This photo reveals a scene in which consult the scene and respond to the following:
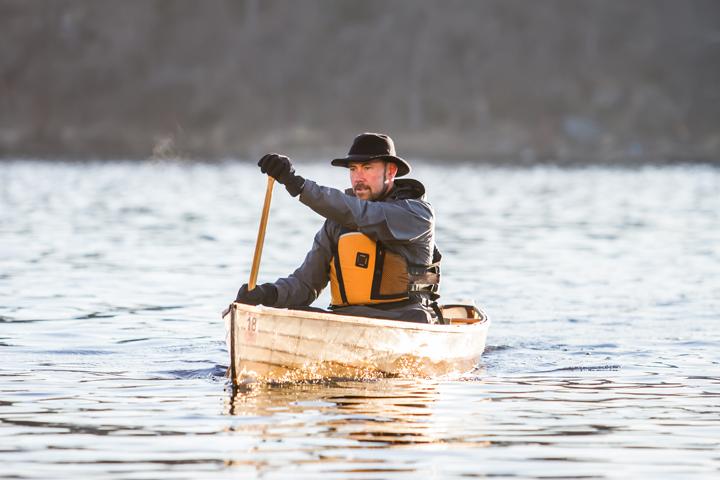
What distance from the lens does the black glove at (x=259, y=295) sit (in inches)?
448

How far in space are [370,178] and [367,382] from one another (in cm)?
164

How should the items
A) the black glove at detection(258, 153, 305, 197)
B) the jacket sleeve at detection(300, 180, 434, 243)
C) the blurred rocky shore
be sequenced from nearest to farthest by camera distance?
the black glove at detection(258, 153, 305, 197) → the jacket sleeve at detection(300, 180, 434, 243) → the blurred rocky shore

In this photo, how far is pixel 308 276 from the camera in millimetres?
11953

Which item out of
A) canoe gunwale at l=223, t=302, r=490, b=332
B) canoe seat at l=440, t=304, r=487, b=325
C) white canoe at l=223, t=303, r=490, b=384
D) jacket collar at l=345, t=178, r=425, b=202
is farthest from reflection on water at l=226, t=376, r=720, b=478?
canoe seat at l=440, t=304, r=487, b=325

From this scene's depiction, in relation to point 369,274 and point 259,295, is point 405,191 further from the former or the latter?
point 259,295

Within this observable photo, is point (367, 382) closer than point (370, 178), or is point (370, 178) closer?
point (370, 178)

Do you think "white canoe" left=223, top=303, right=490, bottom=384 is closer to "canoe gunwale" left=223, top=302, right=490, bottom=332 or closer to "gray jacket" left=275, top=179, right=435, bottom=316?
"canoe gunwale" left=223, top=302, right=490, bottom=332

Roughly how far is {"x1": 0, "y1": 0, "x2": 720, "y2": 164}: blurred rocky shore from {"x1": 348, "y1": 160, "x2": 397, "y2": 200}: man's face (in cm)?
8455


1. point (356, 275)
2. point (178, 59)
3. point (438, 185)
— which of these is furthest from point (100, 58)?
point (356, 275)

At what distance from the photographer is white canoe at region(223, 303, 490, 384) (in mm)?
10883

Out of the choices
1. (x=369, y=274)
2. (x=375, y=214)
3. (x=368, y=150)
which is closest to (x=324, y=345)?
(x=369, y=274)

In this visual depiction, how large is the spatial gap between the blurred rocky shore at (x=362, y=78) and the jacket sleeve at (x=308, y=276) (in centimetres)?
8435

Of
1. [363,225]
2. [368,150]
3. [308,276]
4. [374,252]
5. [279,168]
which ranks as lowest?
[308,276]

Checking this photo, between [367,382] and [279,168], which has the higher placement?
[279,168]
